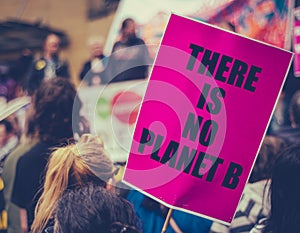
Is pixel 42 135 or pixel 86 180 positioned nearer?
pixel 86 180

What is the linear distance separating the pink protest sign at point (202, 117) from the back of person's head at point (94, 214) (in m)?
0.16

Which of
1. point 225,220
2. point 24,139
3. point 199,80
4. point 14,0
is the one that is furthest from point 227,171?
point 14,0

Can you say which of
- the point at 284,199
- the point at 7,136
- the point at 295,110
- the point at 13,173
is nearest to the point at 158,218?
the point at 284,199

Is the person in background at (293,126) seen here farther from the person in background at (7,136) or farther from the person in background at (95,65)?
the person in background at (7,136)

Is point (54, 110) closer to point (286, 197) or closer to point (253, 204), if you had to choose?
point (253, 204)

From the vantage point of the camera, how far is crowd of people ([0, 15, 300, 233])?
2.76 metres

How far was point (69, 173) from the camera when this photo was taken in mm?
3002

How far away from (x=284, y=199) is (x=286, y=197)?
1cm

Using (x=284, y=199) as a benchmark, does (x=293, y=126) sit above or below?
above

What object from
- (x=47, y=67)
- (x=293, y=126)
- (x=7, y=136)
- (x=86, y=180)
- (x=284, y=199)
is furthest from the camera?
(x=47, y=67)

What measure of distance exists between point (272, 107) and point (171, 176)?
585 mm

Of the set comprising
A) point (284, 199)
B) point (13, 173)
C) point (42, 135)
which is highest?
point (284, 199)

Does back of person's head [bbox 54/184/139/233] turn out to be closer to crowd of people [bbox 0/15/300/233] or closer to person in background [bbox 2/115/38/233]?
crowd of people [bbox 0/15/300/233]

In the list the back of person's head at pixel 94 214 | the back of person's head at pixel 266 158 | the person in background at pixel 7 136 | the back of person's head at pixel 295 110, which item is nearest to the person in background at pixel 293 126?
the back of person's head at pixel 295 110
